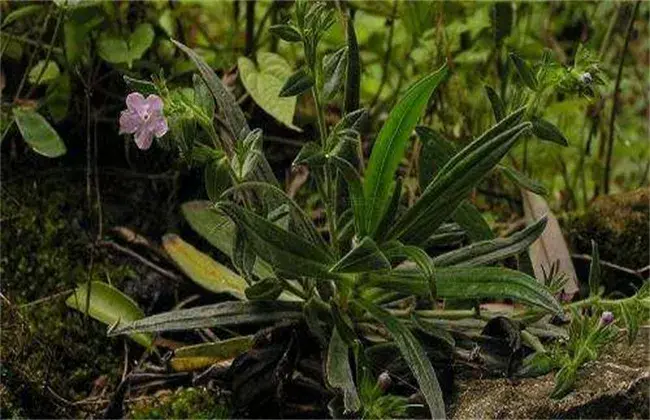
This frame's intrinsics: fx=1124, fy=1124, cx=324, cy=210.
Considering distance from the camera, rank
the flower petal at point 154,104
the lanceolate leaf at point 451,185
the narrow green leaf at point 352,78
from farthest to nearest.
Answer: the narrow green leaf at point 352,78 → the lanceolate leaf at point 451,185 → the flower petal at point 154,104

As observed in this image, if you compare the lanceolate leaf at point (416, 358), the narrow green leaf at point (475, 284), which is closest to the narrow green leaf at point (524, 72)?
the narrow green leaf at point (475, 284)

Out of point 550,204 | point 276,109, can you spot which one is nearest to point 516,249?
point 276,109

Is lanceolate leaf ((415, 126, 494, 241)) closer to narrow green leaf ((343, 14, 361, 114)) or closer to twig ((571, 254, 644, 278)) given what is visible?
narrow green leaf ((343, 14, 361, 114))

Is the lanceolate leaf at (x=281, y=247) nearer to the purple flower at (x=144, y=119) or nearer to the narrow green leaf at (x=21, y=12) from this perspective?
the purple flower at (x=144, y=119)

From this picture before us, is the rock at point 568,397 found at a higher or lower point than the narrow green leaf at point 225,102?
lower

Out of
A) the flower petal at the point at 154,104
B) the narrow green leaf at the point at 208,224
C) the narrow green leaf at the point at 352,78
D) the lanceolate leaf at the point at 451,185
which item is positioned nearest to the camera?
the flower petal at the point at 154,104

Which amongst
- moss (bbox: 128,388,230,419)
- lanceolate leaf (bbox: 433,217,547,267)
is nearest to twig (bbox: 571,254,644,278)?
lanceolate leaf (bbox: 433,217,547,267)

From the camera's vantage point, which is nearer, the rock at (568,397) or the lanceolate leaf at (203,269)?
the rock at (568,397)

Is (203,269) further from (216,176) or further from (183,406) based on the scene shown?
(216,176)

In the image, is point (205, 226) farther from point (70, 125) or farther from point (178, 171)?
point (70, 125)
